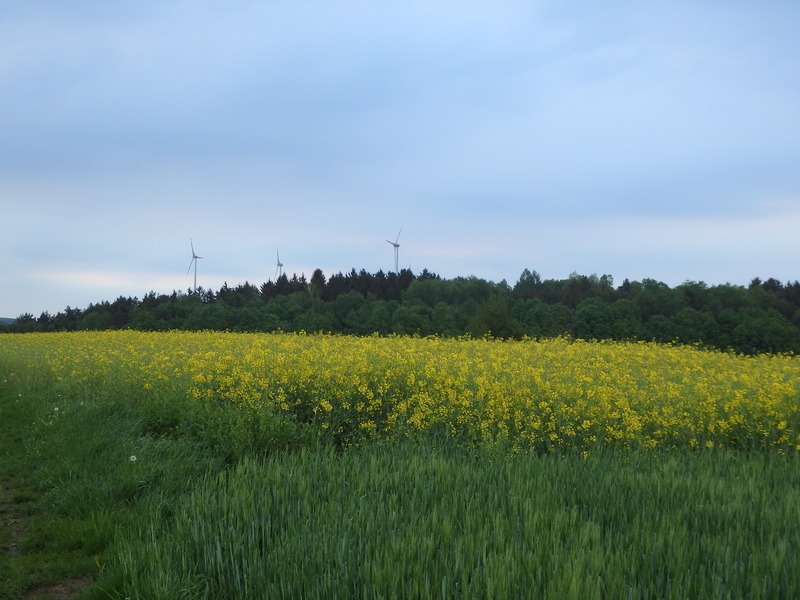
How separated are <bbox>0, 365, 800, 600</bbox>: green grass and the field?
0.02 meters

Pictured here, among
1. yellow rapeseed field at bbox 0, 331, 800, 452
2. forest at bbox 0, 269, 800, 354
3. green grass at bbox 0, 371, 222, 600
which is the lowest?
green grass at bbox 0, 371, 222, 600

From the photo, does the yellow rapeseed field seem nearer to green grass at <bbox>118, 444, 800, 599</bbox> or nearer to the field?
the field

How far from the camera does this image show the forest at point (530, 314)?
3572 centimetres

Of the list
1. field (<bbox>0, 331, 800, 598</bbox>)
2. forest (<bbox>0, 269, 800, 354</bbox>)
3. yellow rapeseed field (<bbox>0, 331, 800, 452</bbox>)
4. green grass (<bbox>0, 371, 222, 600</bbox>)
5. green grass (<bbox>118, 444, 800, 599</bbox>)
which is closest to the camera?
green grass (<bbox>118, 444, 800, 599</bbox>)

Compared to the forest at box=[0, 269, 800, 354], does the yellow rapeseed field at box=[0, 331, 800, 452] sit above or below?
below

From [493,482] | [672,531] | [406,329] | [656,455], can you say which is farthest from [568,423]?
[406,329]

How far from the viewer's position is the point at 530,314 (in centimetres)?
4191

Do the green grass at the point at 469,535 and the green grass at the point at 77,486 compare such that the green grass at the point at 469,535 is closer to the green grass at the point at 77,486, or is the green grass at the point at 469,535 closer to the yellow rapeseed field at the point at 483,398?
the green grass at the point at 77,486

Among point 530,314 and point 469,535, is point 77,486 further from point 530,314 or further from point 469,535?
point 530,314

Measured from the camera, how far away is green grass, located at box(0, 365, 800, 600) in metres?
3.99

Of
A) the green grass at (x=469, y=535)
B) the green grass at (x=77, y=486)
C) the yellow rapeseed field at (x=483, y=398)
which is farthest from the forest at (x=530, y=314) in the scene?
the green grass at (x=469, y=535)

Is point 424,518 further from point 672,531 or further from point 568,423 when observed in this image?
point 568,423

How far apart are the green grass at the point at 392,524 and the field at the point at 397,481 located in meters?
0.02

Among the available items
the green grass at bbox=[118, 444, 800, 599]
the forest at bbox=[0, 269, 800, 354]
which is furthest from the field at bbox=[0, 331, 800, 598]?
the forest at bbox=[0, 269, 800, 354]
